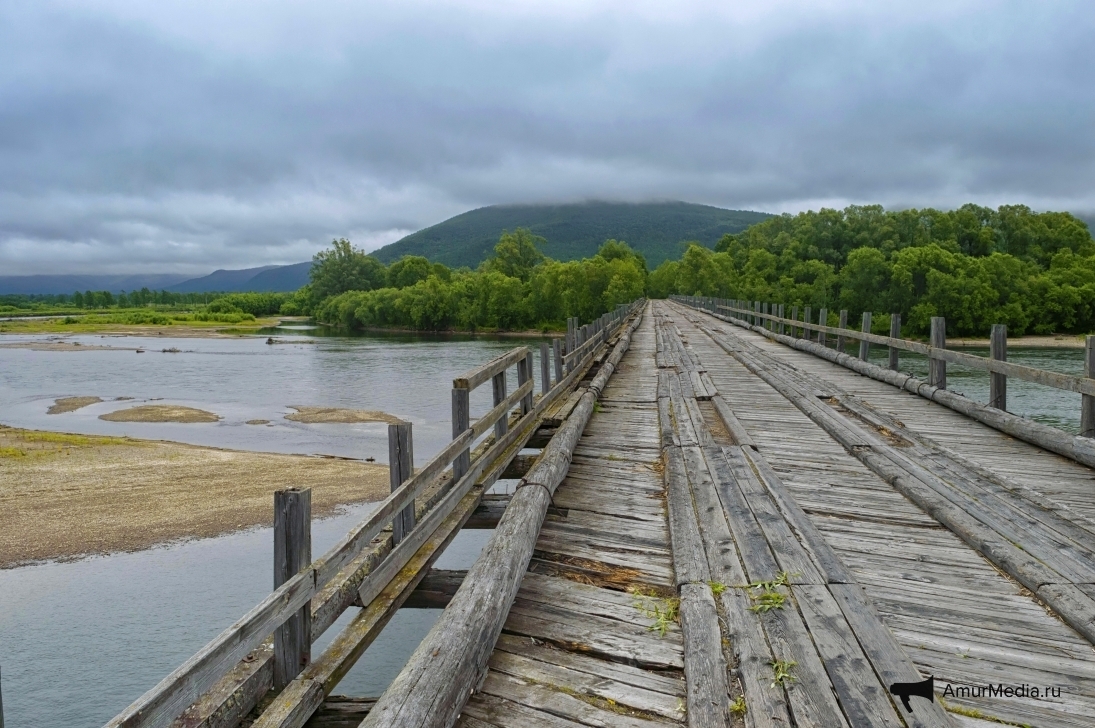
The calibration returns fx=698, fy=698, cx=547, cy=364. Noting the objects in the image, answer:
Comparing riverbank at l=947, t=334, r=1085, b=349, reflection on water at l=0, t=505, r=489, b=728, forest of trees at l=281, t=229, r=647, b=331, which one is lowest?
reflection on water at l=0, t=505, r=489, b=728

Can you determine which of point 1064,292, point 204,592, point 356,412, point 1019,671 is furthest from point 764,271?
point 1019,671

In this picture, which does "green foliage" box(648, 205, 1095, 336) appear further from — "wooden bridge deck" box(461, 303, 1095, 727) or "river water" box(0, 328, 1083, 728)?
"wooden bridge deck" box(461, 303, 1095, 727)

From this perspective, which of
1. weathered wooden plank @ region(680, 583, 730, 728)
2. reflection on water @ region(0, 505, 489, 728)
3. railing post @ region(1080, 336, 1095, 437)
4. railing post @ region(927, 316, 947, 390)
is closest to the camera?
weathered wooden plank @ region(680, 583, 730, 728)

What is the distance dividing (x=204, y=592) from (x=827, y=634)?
1329 cm

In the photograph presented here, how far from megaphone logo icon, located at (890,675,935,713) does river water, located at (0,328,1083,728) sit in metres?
9.40

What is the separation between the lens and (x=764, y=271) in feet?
340

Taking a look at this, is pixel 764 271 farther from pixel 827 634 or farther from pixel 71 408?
pixel 827 634

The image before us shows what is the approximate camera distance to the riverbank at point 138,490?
1630 cm

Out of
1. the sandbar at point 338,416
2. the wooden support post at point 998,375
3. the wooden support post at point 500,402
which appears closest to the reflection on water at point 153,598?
the sandbar at point 338,416

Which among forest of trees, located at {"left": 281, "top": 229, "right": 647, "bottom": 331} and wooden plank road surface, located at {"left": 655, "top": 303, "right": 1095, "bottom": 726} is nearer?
wooden plank road surface, located at {"left": 655, "top": 303, "right": 1095, "bottom": 726}

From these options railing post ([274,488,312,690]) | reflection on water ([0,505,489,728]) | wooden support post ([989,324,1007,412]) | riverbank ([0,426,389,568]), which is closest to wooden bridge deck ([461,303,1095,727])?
railing post ([274,488,312,690])

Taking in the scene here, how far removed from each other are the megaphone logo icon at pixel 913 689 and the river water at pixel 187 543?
9404mm

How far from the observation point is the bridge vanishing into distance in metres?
2.74

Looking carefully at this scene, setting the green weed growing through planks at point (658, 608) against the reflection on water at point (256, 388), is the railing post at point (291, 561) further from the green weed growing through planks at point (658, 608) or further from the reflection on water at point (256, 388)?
the reflection on water at point (256, 388)
